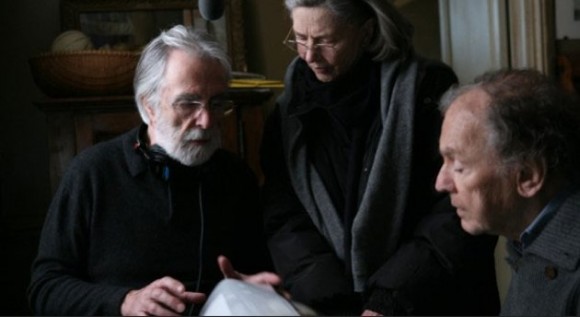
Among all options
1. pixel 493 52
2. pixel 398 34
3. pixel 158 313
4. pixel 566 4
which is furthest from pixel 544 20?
pixel 158 313

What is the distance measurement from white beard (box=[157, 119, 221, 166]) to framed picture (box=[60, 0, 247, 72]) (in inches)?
58.7

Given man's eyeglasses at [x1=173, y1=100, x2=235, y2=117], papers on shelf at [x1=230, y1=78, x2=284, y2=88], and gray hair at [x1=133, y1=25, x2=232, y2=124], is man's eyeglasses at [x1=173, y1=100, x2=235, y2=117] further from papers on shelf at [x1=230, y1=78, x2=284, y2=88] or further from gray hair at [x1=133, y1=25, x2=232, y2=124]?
papers on shelf at [x1=230, y1=78, x2=284, y2=88]

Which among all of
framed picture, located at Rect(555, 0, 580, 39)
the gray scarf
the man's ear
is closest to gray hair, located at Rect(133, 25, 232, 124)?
the gray scarf

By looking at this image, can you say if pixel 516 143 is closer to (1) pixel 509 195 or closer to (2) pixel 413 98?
(1) pixel 509 195

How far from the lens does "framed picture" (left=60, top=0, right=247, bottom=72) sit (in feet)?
10.8

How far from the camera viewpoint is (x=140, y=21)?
3.34 m

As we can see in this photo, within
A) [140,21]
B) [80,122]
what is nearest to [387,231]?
[80,122]

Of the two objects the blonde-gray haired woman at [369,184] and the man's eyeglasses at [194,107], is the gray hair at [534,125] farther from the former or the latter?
the man's eyeglasses at [194,107]

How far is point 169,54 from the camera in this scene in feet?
6.21

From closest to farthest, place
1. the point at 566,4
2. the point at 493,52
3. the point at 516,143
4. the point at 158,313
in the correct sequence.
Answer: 1. the point at 516,143
2. the point at 158,313
3. the point at 566,4
4. the point at 493,52

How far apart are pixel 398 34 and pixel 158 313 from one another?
82 centimetres

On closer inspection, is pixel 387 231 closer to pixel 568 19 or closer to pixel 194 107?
pixel 194 107

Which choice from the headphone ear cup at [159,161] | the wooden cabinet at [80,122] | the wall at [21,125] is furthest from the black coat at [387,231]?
the wall at [21,125]

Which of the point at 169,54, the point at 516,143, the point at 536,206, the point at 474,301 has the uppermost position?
the point at 169,54
